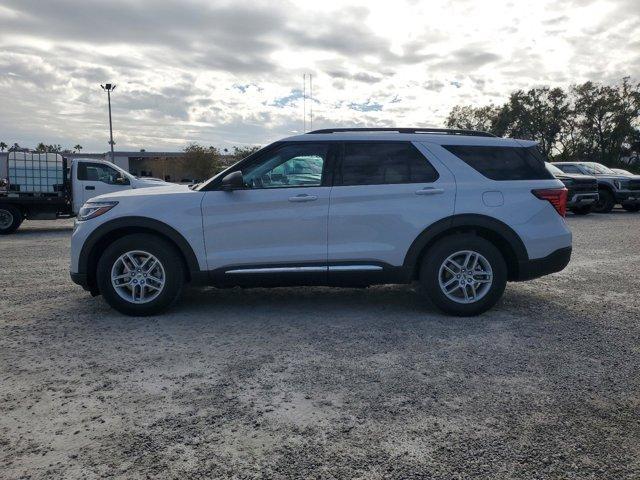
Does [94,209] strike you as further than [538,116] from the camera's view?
No

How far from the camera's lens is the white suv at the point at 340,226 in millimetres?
5047

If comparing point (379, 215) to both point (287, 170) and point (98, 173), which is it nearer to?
point (287, 170)

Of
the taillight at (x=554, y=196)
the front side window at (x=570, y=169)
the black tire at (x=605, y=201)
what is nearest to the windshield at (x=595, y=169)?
the front side window at (x=570, y=169)

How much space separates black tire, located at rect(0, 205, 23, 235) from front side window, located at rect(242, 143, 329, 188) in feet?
35.4

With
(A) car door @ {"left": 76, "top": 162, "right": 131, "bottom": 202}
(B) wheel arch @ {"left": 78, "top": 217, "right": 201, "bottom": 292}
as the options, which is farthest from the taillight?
(A) car door @ {"left": 76, "top": 162, "right": 131, "bottom": 202}

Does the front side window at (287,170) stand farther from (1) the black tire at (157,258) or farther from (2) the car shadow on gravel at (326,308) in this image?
(2) the car shadow on gravel at (326,308)

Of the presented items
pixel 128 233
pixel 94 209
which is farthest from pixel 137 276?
pixel 94 209

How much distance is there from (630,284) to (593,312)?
1.77 metres

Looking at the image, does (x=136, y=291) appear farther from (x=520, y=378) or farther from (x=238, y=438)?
(x=520, y=378)

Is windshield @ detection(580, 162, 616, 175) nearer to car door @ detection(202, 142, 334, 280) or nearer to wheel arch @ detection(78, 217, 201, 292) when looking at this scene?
car door @ detection(202, 142, 334, 280)

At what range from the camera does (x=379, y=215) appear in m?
5.05

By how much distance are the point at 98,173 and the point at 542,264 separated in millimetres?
12234

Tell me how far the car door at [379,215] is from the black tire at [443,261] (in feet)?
0.85

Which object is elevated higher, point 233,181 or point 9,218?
point 233,181
